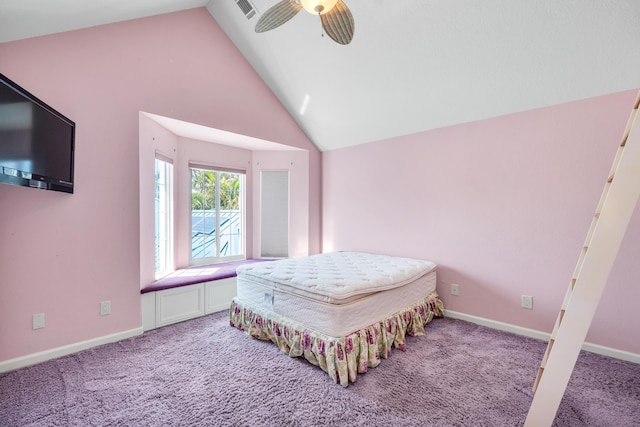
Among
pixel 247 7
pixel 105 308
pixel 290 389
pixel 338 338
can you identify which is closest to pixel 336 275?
pixel 338 338

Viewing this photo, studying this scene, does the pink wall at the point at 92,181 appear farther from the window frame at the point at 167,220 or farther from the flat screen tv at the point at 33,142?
the window frame at the point at 167,220

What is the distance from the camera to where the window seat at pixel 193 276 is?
2.77 meters

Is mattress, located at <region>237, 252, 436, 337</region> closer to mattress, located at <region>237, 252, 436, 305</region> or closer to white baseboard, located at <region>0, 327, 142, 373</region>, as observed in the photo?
mattress, located at <region>237, 252, 436, 305</region>

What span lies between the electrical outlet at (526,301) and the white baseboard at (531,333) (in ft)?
0.73

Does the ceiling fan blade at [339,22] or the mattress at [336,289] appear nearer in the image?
the ceiling fan blade at [339,22]

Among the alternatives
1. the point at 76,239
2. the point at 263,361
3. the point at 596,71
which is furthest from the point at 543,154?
the point at 76,239

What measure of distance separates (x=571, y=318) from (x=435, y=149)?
2.31m

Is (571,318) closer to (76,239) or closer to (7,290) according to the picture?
(76,239)

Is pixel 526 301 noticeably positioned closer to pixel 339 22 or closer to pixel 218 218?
pixel 339 22

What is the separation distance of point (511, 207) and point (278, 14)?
8.69ft

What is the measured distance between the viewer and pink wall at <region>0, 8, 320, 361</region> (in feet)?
6.59

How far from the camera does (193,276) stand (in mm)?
3104

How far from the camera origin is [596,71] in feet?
A: 6.85

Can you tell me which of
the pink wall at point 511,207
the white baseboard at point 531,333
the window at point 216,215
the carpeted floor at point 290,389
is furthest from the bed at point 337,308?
the window at point 216,215
